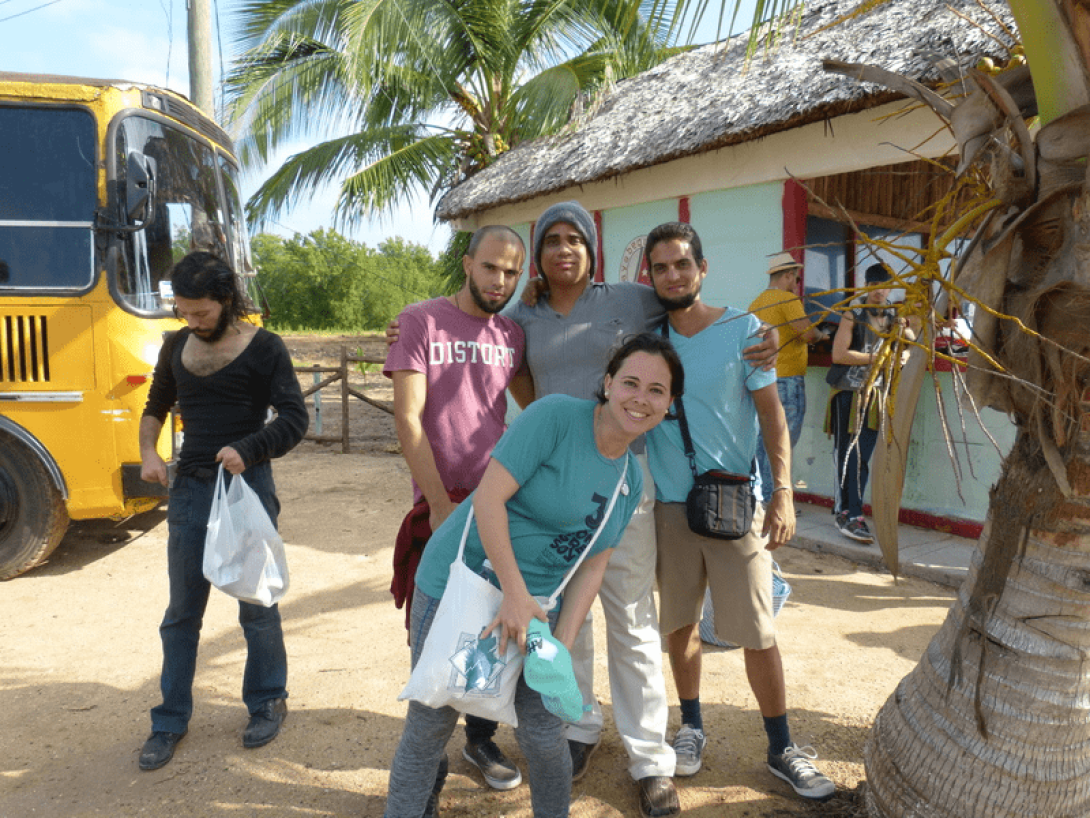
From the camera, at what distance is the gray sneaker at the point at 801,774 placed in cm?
244

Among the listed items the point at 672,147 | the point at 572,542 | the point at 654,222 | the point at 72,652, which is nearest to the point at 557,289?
the point at 572,542

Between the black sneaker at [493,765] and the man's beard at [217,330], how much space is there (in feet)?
5.65

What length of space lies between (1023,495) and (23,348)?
5.25 m

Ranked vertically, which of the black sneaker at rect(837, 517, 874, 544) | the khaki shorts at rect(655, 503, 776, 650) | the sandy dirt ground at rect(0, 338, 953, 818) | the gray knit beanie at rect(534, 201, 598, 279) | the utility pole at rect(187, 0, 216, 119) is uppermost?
the utility pole at rect(187, 0, 216, 119)

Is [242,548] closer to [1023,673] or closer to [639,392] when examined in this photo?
[639,392]

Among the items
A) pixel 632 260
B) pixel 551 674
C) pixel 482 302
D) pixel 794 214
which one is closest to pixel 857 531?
pixel 794 214

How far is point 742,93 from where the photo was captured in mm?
6129

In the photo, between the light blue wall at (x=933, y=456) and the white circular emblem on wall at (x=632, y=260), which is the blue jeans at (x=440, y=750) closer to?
the light blue wall at (x=933, y=456)

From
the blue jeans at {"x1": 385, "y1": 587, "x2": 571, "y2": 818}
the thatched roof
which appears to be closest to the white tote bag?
the blue jeans at {"x1": 385, "y1": 587, "x2": 571, "y2": 818}

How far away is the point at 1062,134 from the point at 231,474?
8.64 feet

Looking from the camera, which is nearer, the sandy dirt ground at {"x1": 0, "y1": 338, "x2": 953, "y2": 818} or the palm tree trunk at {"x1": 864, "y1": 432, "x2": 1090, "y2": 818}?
the palm tree trunk at {"x1": 864, "y1": 432, "x2": 1090, "y2": 818}

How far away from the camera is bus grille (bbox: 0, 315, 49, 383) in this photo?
4.67m

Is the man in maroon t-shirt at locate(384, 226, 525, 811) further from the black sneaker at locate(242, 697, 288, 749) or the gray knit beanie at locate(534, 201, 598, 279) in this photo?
the black sneaker at locate(242, 697, 288, 749)

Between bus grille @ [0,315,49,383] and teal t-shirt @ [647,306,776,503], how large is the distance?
13.5 ft
